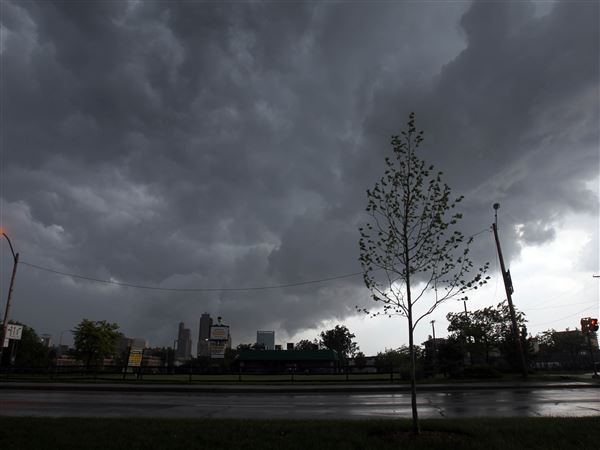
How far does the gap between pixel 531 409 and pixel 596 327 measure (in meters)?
24.4

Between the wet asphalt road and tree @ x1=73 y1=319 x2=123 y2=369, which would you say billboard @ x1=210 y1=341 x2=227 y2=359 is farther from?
the wet asphalt road

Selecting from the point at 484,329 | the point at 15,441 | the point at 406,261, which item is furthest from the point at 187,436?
the point at 484,329

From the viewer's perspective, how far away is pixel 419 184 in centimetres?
1027

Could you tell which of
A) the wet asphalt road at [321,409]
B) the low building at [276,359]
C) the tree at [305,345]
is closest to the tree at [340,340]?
the tree at [305,345]

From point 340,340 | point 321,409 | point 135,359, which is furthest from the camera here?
point 340,340

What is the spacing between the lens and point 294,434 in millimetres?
9117

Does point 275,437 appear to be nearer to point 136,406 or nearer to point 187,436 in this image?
point 187,436

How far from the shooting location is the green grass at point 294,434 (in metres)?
8.32

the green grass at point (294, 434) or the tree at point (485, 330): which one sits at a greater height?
the tree at point (485, 330)

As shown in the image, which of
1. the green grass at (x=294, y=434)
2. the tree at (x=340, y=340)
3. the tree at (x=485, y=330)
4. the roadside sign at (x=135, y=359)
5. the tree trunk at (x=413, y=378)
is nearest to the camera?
the green grass at (x=294, y=434)

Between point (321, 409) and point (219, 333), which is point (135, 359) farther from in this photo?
point (219, 333)

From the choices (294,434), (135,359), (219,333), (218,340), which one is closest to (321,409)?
(294,434)

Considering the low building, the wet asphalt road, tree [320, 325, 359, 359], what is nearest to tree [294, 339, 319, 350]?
tree [320, 325, 359, 359]

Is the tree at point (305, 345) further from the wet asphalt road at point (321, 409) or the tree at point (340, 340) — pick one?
the wet asphalt road at point (321, 409)
